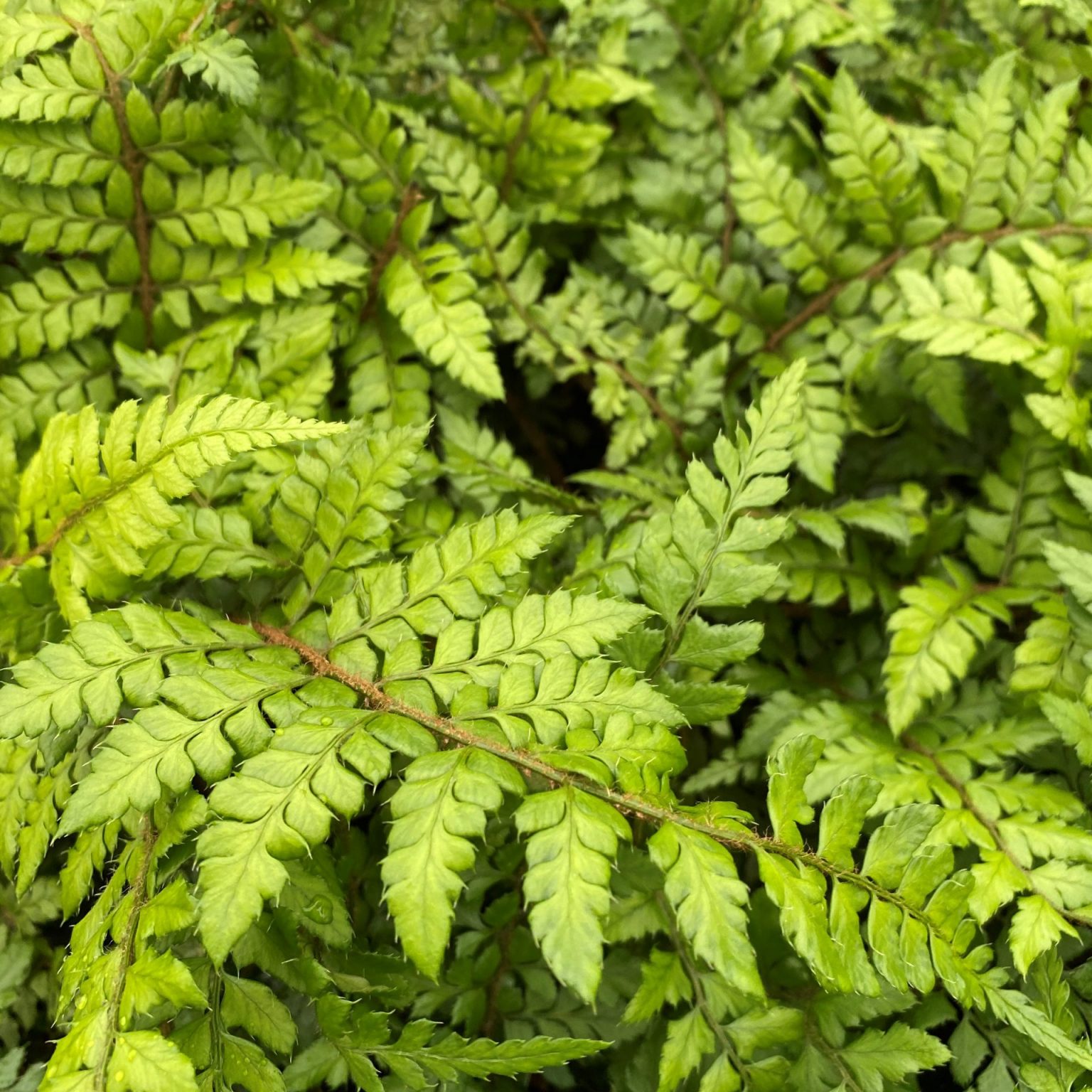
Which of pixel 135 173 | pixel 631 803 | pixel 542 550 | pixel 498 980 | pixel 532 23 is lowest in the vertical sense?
pixel 498 980

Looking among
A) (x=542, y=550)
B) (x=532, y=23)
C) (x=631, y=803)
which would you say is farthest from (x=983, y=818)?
(x=532, y=23)

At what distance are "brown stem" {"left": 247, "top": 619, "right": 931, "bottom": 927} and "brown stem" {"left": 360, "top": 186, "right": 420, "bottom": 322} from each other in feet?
2.91

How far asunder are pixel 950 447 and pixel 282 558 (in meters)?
1.38

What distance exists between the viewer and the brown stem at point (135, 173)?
1.49m

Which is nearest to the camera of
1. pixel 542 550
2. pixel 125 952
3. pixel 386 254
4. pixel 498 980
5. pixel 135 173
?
pixel 125 952

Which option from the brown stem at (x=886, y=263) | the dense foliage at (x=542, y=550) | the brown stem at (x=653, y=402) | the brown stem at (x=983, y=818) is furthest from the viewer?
the brown stem at (x=653, y=402)

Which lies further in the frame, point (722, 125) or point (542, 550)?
point (722, 125)

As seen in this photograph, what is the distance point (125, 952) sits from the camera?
1.08 meters

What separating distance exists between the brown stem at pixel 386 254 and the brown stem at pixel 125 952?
3.38 ft

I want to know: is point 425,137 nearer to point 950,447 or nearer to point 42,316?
point 42,316

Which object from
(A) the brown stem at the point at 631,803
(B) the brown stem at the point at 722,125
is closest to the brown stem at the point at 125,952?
(A) the brown stem at the point at 631,803

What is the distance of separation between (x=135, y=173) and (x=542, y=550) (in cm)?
99

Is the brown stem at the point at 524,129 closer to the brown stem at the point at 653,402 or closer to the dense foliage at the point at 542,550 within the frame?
the dense foliage at the point at 542,550

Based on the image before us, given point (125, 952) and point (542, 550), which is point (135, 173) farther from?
point (125, 952)
